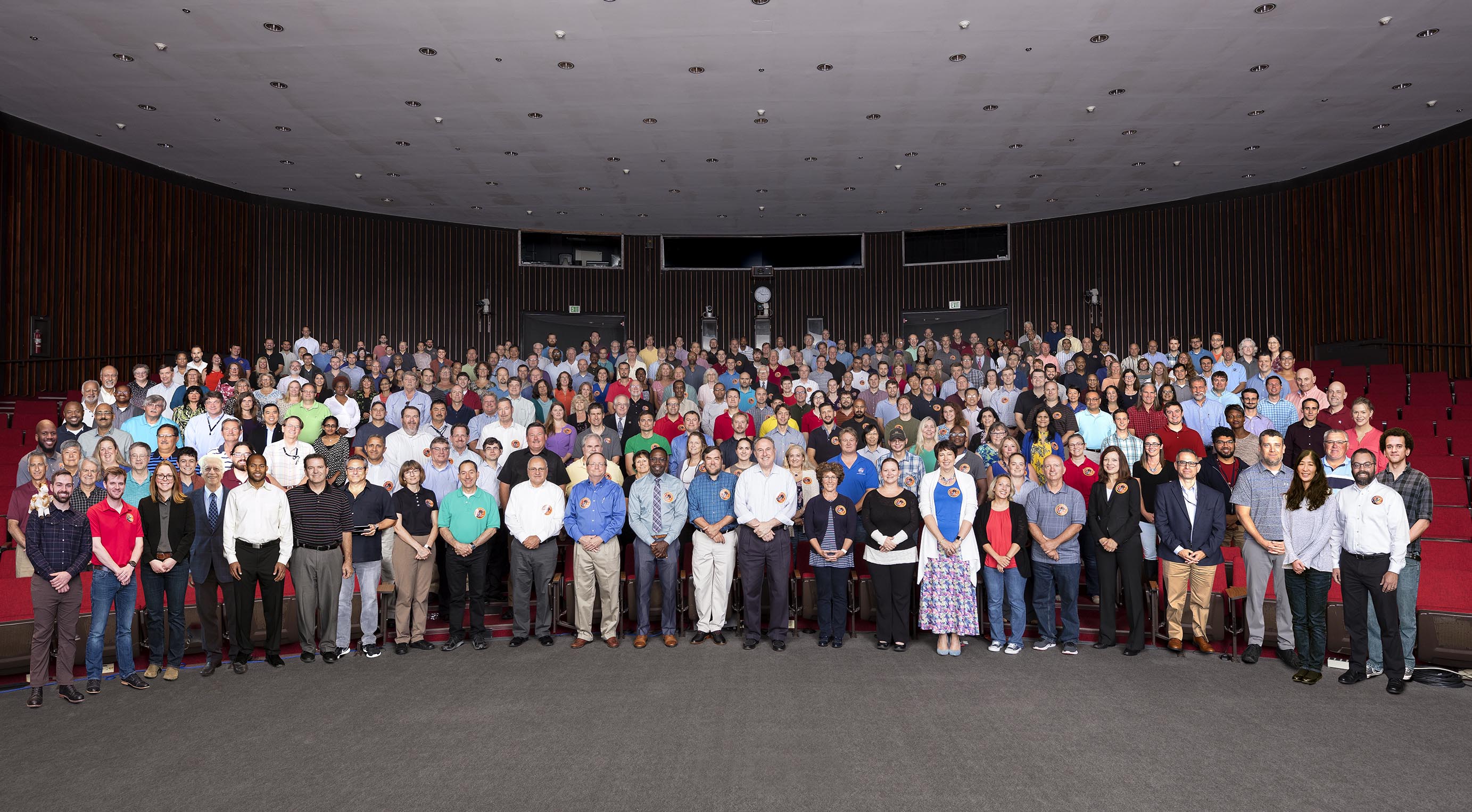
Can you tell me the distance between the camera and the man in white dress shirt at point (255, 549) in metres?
5.98

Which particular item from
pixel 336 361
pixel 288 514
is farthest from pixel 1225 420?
pixel 336 361

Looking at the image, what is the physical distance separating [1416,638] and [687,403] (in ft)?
20.9

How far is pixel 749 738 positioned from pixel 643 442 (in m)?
3.81

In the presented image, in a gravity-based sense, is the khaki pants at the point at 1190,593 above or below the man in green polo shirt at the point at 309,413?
below

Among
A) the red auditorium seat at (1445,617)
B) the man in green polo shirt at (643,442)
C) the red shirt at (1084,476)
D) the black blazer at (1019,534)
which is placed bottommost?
the red auditorium seat at (1445,617)

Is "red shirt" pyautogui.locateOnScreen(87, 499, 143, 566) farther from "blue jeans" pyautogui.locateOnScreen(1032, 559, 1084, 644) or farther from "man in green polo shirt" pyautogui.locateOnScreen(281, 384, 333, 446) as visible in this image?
"blue jeans" pyautogui.locateOnScreen(1032, 559, 1084, 644)

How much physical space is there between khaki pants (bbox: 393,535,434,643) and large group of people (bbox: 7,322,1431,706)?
23 millimetres

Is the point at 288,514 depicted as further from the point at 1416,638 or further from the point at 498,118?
the point at 1416,638

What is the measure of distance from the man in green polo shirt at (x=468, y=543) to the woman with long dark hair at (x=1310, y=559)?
220 inches

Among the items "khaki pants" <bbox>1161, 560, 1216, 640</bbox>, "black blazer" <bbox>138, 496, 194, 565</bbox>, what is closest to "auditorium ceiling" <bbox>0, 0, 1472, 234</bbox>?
"black blazer" <bbox>138, 496, 194, 565</bbox>

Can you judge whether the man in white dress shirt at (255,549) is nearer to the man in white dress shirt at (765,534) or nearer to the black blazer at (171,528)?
the black blazer at (171,528)

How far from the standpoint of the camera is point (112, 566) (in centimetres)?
554

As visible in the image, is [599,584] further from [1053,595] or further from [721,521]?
[1053,595]

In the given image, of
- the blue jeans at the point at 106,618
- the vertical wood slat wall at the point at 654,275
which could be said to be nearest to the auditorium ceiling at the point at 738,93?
the vertical wood slat wall at the point at 654,275
